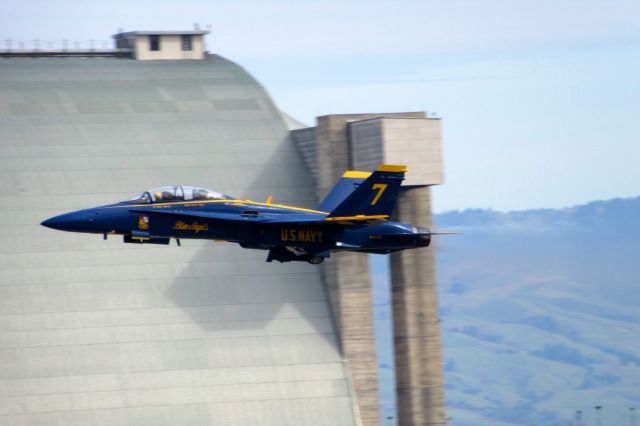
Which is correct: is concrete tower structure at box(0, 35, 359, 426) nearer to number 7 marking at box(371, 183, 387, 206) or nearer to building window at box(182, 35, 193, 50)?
building window at box(182, 35, 193, 50)

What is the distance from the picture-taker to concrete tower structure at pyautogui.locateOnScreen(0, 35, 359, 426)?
70438 millimetres

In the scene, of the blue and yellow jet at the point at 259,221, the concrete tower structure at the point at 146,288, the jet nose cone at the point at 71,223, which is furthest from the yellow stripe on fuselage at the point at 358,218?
the concrete tower structure at the point at 146,288

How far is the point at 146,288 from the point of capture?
74312 mm

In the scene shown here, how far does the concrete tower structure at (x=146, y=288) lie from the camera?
2773 inches

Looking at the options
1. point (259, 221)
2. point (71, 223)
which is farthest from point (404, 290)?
point (71, 223)

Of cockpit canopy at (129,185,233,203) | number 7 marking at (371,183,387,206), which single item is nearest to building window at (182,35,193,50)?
cockpit canopy at (129,185,233,203)

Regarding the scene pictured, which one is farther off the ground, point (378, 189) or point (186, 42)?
point (186, 42)

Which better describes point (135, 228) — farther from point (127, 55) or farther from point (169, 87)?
point (127, 55)

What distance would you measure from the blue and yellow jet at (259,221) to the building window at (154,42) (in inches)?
1516

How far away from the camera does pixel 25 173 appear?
76.4 metres

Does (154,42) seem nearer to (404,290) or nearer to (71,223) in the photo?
(404,290)

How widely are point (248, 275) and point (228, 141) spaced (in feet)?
34.2

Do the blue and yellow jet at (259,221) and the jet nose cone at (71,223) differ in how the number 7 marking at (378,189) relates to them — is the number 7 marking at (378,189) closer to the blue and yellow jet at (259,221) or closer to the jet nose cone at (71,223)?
the blue and yellow jet at (259,221)

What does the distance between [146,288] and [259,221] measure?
767 inches
